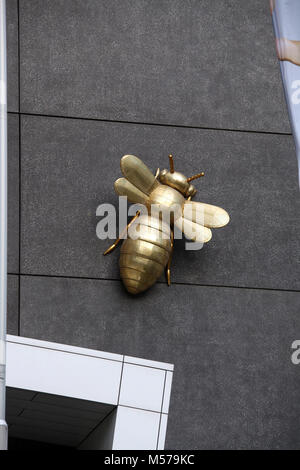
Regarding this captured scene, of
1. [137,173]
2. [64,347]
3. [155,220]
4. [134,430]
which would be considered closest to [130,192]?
[137,173]

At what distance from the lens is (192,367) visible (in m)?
8.53

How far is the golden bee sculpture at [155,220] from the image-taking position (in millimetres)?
8406

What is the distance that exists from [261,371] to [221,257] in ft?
4.24

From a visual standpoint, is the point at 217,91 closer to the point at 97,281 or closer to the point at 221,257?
the point at 221,257

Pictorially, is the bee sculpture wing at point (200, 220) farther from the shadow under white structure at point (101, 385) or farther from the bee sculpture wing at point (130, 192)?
the shadow under white structure at point (101, 385)

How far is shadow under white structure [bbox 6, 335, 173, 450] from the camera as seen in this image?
8109 millimetres

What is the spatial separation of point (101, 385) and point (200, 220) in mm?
1994

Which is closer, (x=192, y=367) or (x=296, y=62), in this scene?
(x=296, y=62)

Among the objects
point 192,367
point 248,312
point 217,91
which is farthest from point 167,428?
point 217,91

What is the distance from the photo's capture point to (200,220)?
8680 mm

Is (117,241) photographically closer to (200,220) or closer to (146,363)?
(200,220)

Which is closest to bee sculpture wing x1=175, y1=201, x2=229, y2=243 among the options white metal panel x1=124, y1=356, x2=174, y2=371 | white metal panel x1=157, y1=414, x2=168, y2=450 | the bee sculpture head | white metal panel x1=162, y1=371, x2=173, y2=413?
the bee sculpture head

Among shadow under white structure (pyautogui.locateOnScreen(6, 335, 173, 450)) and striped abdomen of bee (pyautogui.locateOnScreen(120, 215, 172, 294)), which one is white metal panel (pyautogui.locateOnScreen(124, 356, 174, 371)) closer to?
shadow under white structure (pyautogui.locateOnScreen(6, 335, 173, 450))

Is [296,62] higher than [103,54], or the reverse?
[103,54]
